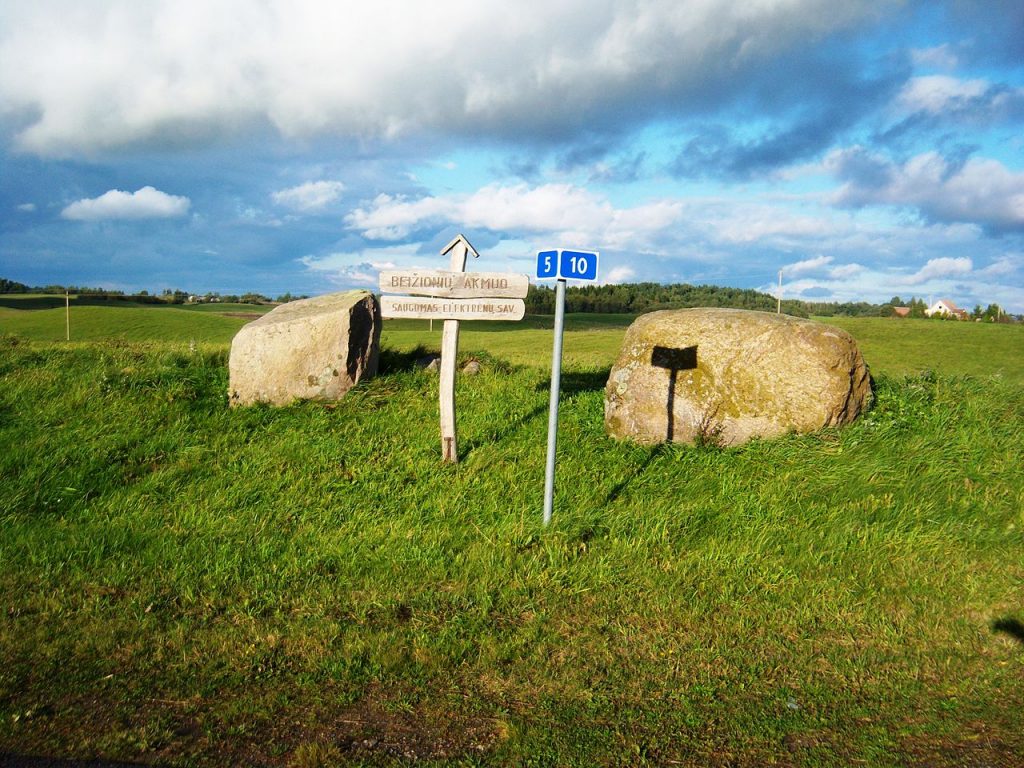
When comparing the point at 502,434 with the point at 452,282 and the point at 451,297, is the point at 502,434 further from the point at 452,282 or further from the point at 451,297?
the point at 452,282

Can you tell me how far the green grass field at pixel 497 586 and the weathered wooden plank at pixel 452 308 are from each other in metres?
1.90

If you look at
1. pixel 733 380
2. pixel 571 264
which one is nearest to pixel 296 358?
pixel 571 264

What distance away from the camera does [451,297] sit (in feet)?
33.7

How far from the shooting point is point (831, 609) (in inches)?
270

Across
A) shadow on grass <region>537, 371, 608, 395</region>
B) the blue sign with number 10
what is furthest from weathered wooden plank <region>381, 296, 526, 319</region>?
shadow on grass <region>537, 371, 608, 395</region>

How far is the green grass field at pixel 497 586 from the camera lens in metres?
5.00

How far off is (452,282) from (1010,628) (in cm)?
748

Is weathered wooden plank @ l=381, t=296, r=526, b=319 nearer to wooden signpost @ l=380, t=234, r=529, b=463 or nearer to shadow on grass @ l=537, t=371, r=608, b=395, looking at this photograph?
wooden signpost @ l=380, t=234, r=529, b=463

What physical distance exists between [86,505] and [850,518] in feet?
Answer: 30.5

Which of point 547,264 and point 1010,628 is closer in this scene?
point 1010,628

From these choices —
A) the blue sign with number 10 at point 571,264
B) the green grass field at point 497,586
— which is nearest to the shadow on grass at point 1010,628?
the green grass field at point 497,586

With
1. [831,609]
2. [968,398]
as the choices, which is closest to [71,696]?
[831,609]

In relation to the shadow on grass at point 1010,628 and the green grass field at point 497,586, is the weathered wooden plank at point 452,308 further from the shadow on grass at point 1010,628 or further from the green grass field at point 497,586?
the shadow on grass at point 1010,628

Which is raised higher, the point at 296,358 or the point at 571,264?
the point at 571,264
